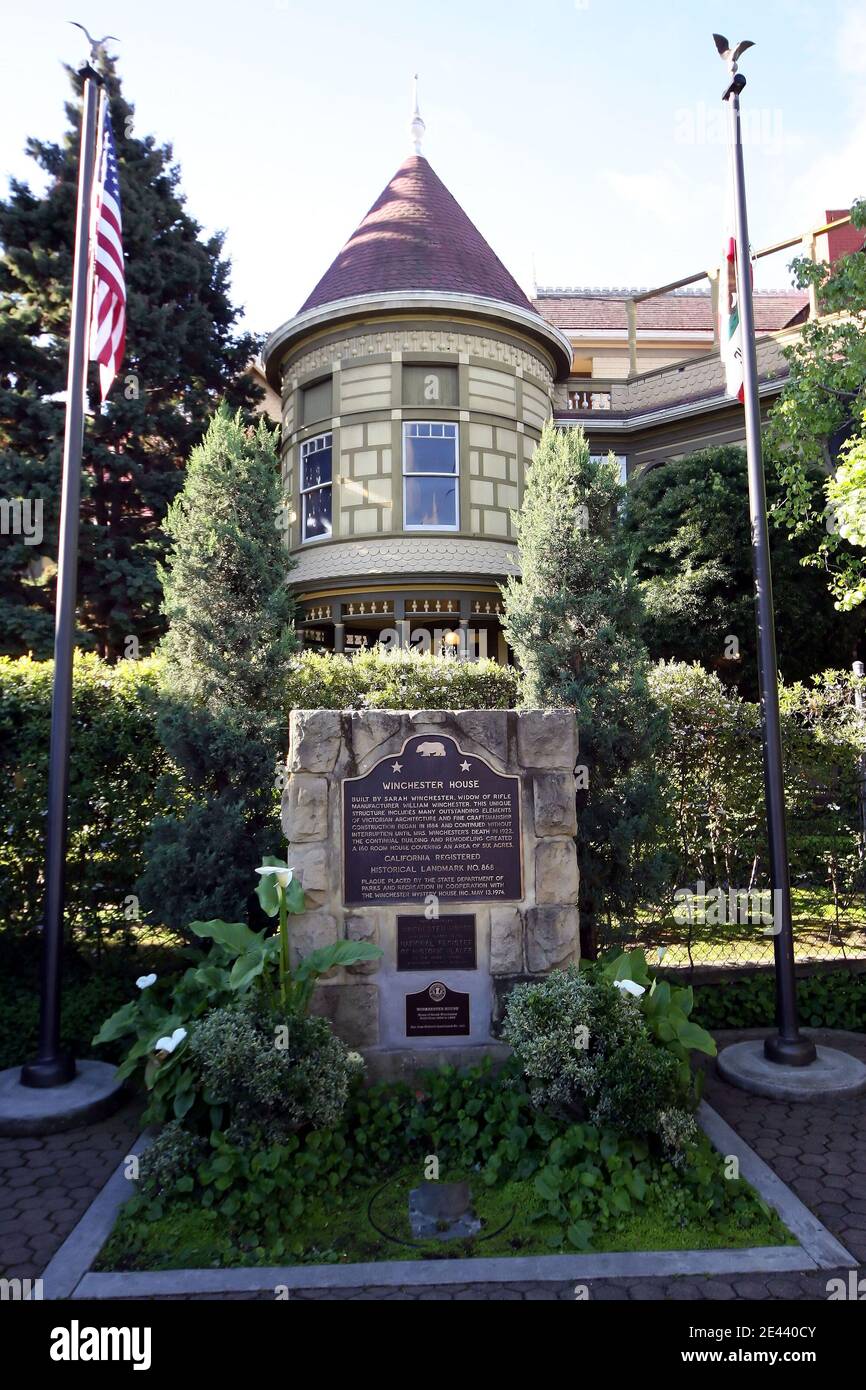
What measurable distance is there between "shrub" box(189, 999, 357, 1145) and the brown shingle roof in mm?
30447

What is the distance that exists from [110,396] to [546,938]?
47.7 feet

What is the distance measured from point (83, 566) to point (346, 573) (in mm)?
4708

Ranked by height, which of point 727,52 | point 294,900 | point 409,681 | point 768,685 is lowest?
point 294,900

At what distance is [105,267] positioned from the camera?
20.6 feet

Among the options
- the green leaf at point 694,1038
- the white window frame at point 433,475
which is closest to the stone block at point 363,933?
the green leaf at point 694,1038

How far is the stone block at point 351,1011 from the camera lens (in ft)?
17.3

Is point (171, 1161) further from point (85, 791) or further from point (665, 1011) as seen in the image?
point (85, 791)

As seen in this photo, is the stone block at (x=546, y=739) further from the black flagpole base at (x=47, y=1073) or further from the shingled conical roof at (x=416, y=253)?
the shingled conical roof at (x=416, y=253)

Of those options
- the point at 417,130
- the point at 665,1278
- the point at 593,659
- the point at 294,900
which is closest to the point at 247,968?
the point at 294,900

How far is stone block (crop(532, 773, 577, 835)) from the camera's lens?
5.53 m
